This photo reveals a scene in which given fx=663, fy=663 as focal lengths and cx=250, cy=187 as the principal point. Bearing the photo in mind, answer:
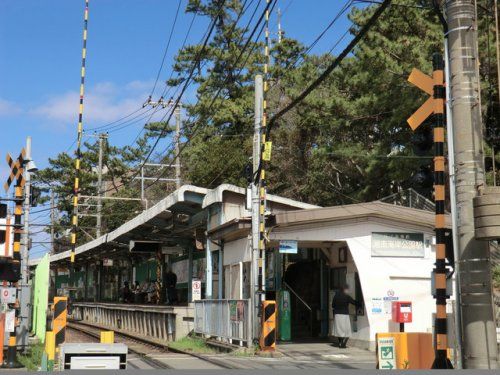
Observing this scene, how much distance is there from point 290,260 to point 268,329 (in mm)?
7404

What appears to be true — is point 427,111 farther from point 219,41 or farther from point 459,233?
point 219,41

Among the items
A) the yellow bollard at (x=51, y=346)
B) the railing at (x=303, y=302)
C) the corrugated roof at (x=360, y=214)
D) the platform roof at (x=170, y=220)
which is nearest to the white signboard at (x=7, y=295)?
the yellow bollard at (x=51, y=346)

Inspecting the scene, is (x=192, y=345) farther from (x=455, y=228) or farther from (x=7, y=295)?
(x=455, y=228)

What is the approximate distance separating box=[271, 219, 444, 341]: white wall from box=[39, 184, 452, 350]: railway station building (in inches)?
1.0

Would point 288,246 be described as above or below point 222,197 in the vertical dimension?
below

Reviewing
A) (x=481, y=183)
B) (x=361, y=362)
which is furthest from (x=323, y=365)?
(x=481, y=183)

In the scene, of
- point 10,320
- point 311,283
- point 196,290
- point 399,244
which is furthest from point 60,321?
point 311,283

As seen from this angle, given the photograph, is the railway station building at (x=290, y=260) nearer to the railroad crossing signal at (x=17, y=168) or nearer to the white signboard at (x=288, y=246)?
the white signboard at (x=288, y=246)

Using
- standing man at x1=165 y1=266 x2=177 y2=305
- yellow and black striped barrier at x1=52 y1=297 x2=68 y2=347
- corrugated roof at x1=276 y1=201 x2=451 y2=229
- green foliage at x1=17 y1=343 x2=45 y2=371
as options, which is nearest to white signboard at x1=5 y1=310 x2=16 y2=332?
yellow and black striped barrier at x1=52 y1=297 x2=68 y2=347

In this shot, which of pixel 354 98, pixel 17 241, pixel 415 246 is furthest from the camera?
pixel 354 98

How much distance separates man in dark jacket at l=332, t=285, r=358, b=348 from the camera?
17375 mm

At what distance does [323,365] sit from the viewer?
1380 cm

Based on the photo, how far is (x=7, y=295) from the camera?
13.3 metres

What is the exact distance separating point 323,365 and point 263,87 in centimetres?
746
